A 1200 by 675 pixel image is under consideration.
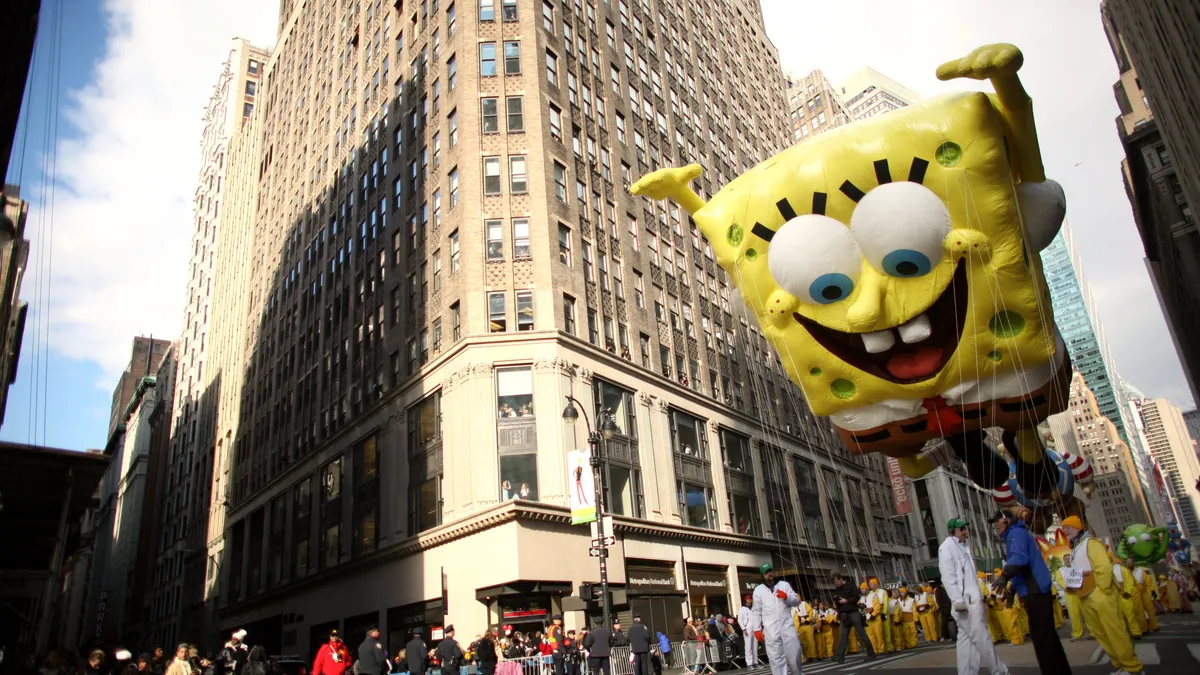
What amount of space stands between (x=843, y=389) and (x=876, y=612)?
41.4ft

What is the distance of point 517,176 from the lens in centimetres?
3275

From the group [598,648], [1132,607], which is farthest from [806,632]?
[1132,607]

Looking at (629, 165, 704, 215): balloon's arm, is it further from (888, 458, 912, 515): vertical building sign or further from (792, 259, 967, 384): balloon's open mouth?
(888, 458, 912, 515): vertical building sign

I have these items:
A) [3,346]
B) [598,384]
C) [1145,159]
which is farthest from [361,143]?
[1145,159]

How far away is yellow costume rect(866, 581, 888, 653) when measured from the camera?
1891 centimetres

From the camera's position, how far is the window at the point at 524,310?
29.8 metres

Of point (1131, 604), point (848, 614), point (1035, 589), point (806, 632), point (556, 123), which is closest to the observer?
point (1035, 589)

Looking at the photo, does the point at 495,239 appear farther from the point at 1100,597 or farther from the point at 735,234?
the point at 1100,597

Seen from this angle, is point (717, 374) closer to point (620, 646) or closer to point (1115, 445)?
point (620, 646)

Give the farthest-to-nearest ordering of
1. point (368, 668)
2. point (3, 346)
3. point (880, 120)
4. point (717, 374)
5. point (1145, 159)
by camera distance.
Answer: point (1145, 159), point (717, 374), point (3, 346), point (368, 668), point (880, 120)

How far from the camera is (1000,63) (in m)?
7.48

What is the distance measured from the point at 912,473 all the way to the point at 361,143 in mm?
42062

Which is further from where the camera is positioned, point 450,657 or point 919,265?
point 450,657

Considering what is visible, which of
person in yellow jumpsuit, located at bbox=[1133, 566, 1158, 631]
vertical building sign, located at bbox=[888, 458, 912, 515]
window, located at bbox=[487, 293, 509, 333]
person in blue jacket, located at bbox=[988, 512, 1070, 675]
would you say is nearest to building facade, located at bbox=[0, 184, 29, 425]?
window, located at bbox=[487, 293, 509, 333]
